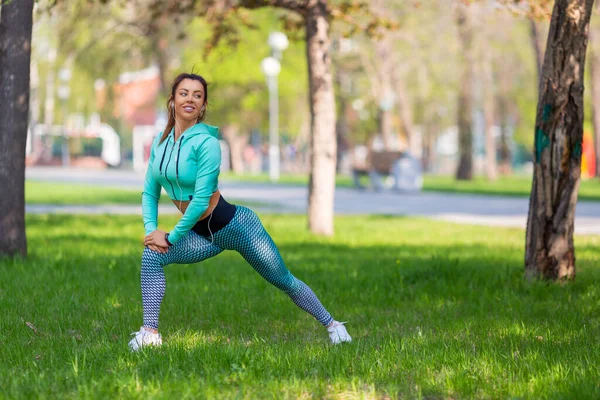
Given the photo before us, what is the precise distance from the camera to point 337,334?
6.33m

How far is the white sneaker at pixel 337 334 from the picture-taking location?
6297 mm

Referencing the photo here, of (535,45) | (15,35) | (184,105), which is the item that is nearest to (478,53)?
(535,45)

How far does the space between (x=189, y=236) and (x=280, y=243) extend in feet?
24.8

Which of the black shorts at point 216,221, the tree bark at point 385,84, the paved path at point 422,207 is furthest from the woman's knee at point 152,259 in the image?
the tree bark at point 385,84

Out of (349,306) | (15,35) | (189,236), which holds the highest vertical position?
(15,35)

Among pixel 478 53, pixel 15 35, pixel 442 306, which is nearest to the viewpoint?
pixel 442 306

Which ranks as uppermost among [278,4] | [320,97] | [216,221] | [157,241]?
[278,4]

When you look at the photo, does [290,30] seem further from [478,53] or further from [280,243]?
[478,53]

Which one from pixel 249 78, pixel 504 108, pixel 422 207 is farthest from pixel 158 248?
pixel 504 108

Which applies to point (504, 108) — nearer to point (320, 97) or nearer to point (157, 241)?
point (320, 97)

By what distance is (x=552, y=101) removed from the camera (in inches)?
352

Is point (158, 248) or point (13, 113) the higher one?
point (13, 113)

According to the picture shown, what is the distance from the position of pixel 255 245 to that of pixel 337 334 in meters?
0.79

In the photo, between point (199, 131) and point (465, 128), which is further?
point (465, 128)
